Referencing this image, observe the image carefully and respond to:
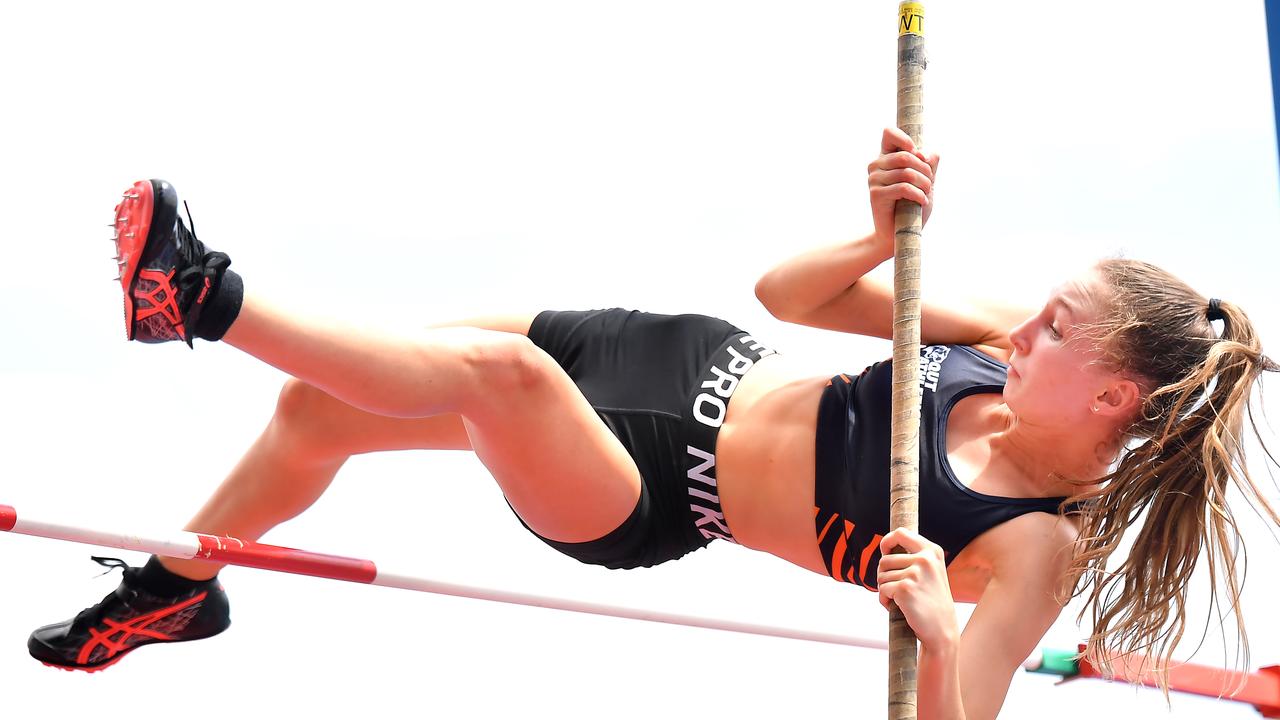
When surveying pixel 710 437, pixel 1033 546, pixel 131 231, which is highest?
pixel 131 231

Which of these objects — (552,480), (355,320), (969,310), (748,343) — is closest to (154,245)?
(355,320)

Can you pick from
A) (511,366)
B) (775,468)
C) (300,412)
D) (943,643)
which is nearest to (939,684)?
(943,643)

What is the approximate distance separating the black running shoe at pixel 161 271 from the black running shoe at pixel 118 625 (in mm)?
869

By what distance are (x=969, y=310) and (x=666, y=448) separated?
1.86 feet

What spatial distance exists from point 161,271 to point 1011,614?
1.25 meters

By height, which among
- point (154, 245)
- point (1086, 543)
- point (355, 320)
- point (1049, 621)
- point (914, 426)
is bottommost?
point (1049, 621)

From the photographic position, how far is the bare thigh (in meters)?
1.78

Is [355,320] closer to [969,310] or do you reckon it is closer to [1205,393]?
[969,310]

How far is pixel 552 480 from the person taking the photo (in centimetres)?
190

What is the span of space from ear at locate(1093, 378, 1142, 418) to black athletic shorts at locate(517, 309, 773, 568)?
1.95ft

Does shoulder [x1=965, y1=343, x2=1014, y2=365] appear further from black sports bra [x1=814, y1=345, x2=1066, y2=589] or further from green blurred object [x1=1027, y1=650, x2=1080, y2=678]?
green blurred object [x1=1027, y1=650, x2=1080, y2=678]

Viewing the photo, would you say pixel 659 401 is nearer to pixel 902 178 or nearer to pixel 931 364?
pixel 931 364

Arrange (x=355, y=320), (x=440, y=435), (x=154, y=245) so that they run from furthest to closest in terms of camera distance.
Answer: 1. (x=440, y=435)
2. (x=355, y=320)
3. (x=154, y=245)

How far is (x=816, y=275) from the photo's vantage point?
1.96 meters
